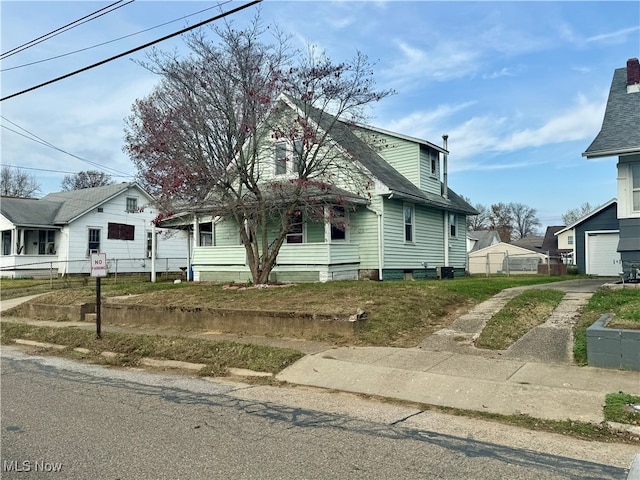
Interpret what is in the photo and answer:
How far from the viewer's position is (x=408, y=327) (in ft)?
34.1

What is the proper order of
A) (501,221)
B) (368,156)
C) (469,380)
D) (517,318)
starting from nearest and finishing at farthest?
(469,380) → (517,318) → (368,156) → (501,221)

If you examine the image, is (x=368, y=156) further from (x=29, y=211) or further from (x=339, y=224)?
(x=29, y=211)

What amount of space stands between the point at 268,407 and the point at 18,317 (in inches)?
518

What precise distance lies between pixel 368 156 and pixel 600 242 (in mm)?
15291

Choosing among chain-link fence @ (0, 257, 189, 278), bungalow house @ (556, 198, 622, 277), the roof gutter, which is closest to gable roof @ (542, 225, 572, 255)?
bungalow house @ (556, 198, 622, 277)

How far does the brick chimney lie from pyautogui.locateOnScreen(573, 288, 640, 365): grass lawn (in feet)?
23.5

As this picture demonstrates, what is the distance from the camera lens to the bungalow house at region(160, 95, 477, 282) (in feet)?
59.0

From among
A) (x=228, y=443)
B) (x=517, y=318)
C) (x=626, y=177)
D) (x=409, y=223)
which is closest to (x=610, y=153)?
(x=626, y=177)

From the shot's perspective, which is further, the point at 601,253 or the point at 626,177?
the point at 601,253

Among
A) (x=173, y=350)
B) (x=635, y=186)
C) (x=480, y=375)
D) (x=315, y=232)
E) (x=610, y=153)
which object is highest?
(x=610, y=153)

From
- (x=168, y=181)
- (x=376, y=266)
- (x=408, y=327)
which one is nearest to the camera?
(x=408, y=327)

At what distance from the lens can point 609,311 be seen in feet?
32.2

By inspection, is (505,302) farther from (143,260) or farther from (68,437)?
(143,260)

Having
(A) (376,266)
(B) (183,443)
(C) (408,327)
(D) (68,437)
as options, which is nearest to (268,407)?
(B) (183,443)
